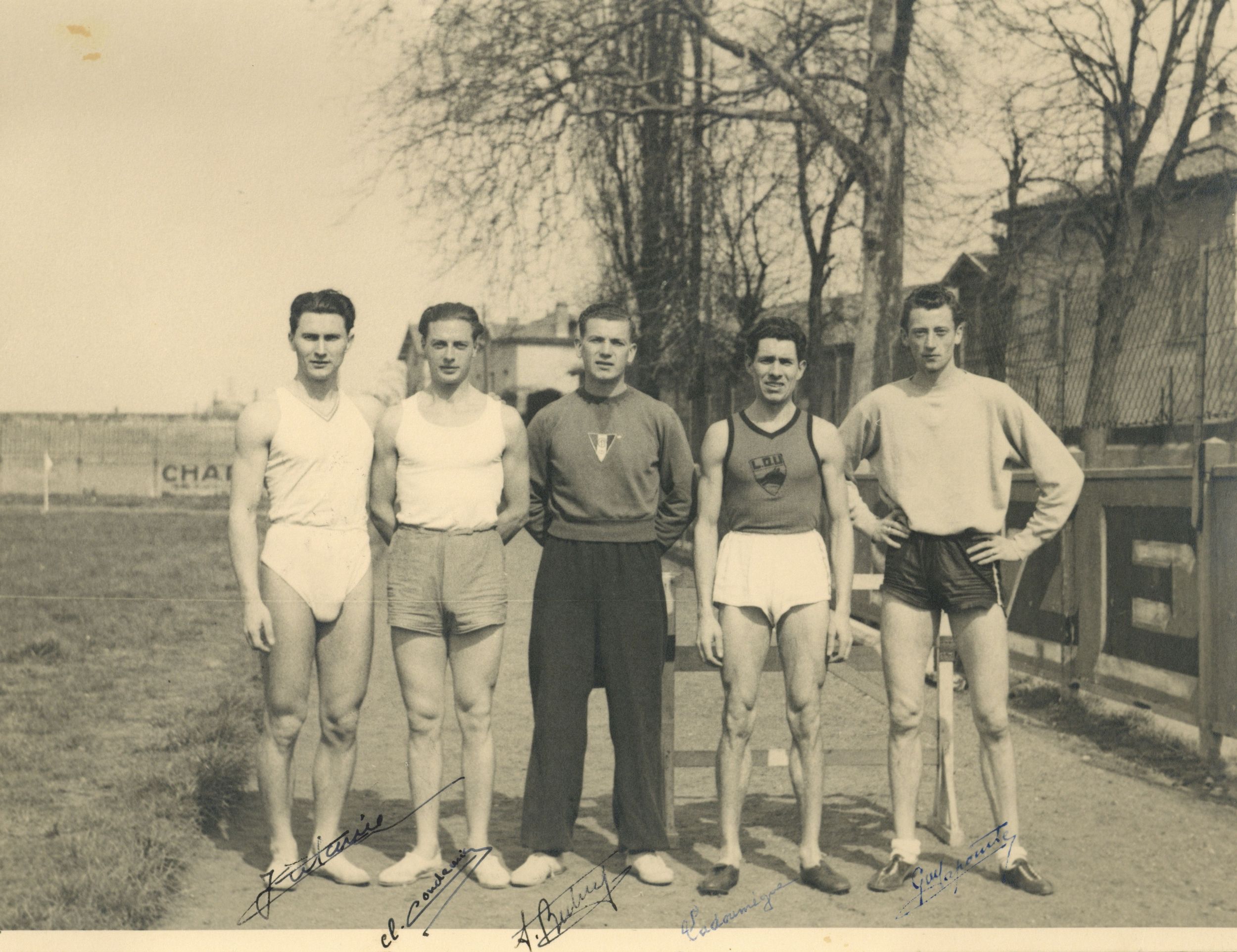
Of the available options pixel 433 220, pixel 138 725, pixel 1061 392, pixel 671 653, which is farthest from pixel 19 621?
pixel 1061 392

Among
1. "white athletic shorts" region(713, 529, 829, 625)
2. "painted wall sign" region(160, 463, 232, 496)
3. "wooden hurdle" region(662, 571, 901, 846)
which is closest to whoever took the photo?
"white athletic shorts" region(713, 529, 829, 625)

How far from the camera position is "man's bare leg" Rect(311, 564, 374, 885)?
3955mm

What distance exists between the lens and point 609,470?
4.06 m

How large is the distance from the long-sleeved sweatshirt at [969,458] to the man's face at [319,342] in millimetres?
1837

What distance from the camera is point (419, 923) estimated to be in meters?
3.69

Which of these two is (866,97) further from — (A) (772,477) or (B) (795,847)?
(B) (795,847)

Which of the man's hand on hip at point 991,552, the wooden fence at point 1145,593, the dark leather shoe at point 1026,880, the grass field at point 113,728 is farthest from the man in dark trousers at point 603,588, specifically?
the wooden fence at point 1145,593

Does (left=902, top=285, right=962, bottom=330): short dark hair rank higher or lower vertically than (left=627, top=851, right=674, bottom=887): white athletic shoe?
higher

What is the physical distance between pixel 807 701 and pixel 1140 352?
3744 millimetres

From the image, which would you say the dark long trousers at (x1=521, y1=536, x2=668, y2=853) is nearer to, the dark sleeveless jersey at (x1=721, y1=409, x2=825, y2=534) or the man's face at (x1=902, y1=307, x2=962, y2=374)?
the dark sleeveless jersey at (x1=721, y1=409, x2=825, y2=534)

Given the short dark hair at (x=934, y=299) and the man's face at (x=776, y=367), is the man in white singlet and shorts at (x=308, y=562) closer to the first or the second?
the man's face at (x=776, y=367)

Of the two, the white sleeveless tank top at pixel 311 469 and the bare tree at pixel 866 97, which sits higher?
the bare tree at pixel 866 97

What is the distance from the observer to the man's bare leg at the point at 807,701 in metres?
4.00
